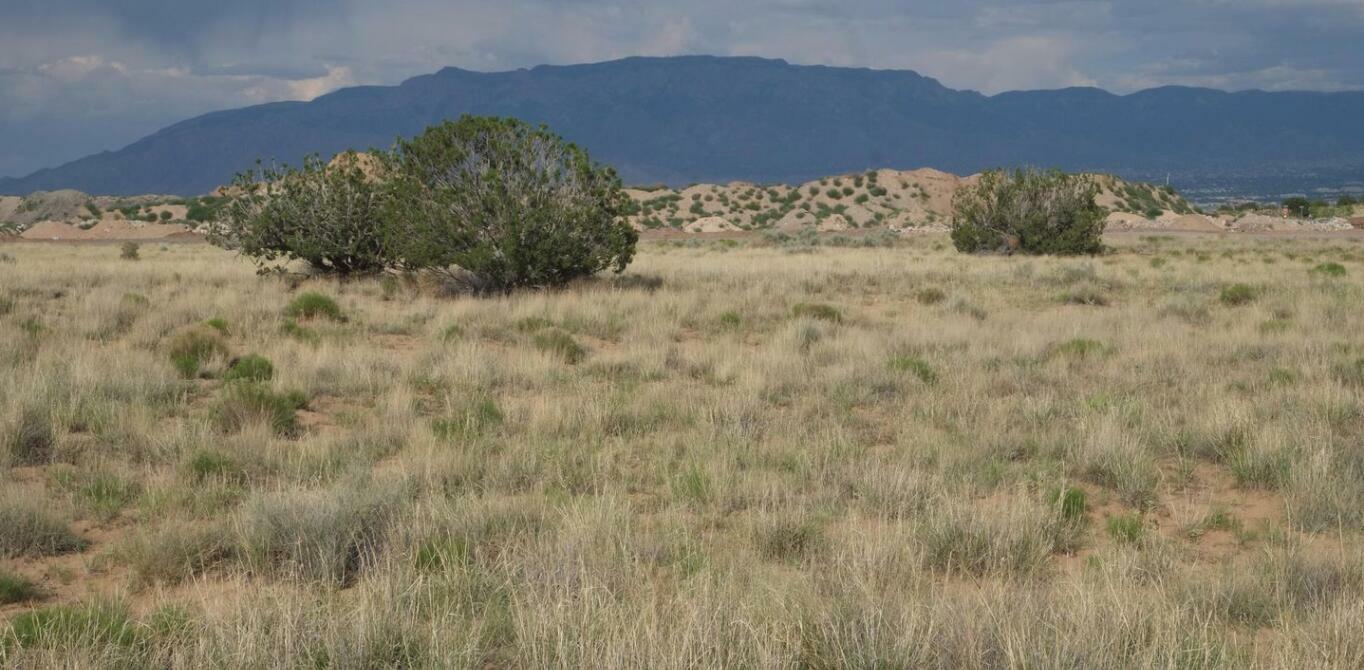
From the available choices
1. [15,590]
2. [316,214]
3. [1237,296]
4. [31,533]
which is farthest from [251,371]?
[1237,296]

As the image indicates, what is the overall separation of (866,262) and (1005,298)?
7.68 m

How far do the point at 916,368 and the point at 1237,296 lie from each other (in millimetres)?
10304

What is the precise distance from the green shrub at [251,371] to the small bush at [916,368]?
675 centimetres

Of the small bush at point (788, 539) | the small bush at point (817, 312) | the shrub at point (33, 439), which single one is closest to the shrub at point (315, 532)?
the small bush at point (788, 539)

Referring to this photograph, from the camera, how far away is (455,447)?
23.6 feet

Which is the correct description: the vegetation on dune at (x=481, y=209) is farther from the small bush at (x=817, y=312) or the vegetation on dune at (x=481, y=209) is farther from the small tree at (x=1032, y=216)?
the small tree at (x=1032, y=216)

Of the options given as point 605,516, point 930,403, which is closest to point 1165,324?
point 930,403

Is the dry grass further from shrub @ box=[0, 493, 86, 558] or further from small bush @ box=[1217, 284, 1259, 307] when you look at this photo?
small bush @ box=[1217, 284, 1259, 307]

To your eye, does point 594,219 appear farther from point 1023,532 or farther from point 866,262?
point 1023,532

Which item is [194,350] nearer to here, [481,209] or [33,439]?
[33,439]

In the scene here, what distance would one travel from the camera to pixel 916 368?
412 inches

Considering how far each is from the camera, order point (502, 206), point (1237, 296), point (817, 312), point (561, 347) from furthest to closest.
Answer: point (1237, 296) → point (502, 206) → point (817, 312) → point (561, 347)

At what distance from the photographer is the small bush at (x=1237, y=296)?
17094 mm

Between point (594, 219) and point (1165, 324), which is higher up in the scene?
point (594, 219)
